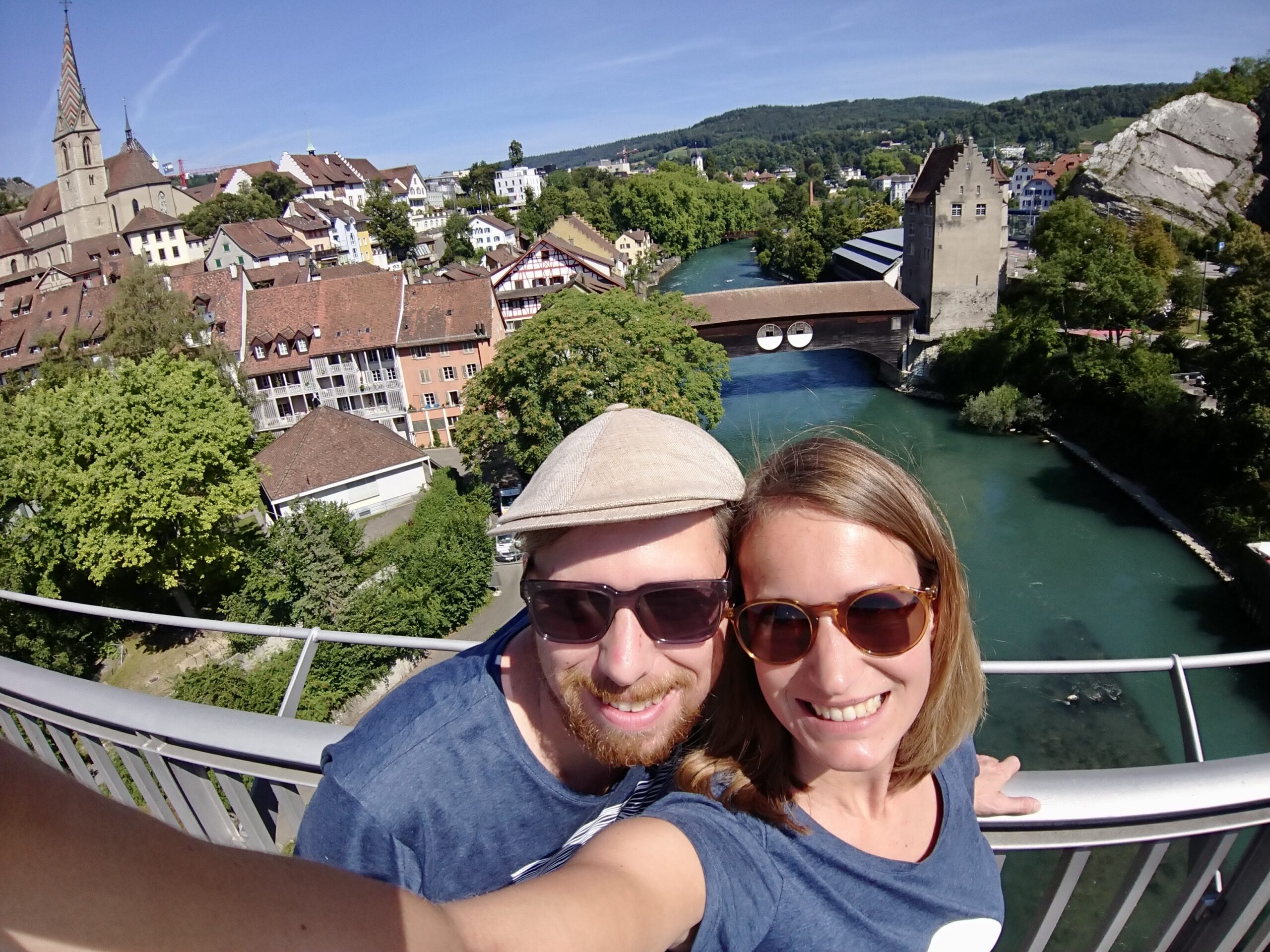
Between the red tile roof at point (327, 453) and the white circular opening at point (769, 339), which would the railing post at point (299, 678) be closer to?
the red tile roof at point (327, 453)

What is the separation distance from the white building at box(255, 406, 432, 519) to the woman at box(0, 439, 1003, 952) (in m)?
15.3

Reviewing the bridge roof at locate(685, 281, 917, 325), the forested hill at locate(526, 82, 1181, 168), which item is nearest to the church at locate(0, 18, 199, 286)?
the bridge roof at locate(685, 281, 917, 325)

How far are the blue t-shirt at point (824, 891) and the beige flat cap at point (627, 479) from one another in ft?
1.07

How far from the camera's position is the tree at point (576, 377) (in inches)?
492

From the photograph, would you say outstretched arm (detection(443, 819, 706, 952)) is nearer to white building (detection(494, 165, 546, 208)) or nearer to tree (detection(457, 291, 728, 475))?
tree (detection(457, 291, 728, 475))

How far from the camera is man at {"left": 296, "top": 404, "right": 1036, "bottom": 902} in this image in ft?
3.15

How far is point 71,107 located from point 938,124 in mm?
153638

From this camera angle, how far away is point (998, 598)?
40.6 ft

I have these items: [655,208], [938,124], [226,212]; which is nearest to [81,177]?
[226,212]

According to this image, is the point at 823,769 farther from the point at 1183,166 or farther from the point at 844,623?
the point at 1183,166

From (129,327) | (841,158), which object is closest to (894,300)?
(129,327)

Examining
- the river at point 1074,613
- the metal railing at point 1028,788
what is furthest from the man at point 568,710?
the river at point 1074,613

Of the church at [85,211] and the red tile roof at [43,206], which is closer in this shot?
the church at [85,211]

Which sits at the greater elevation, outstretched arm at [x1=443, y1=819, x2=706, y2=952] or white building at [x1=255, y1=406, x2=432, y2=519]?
outstretched arm at [x1=443, y1=819, x2=706, y2=952]
